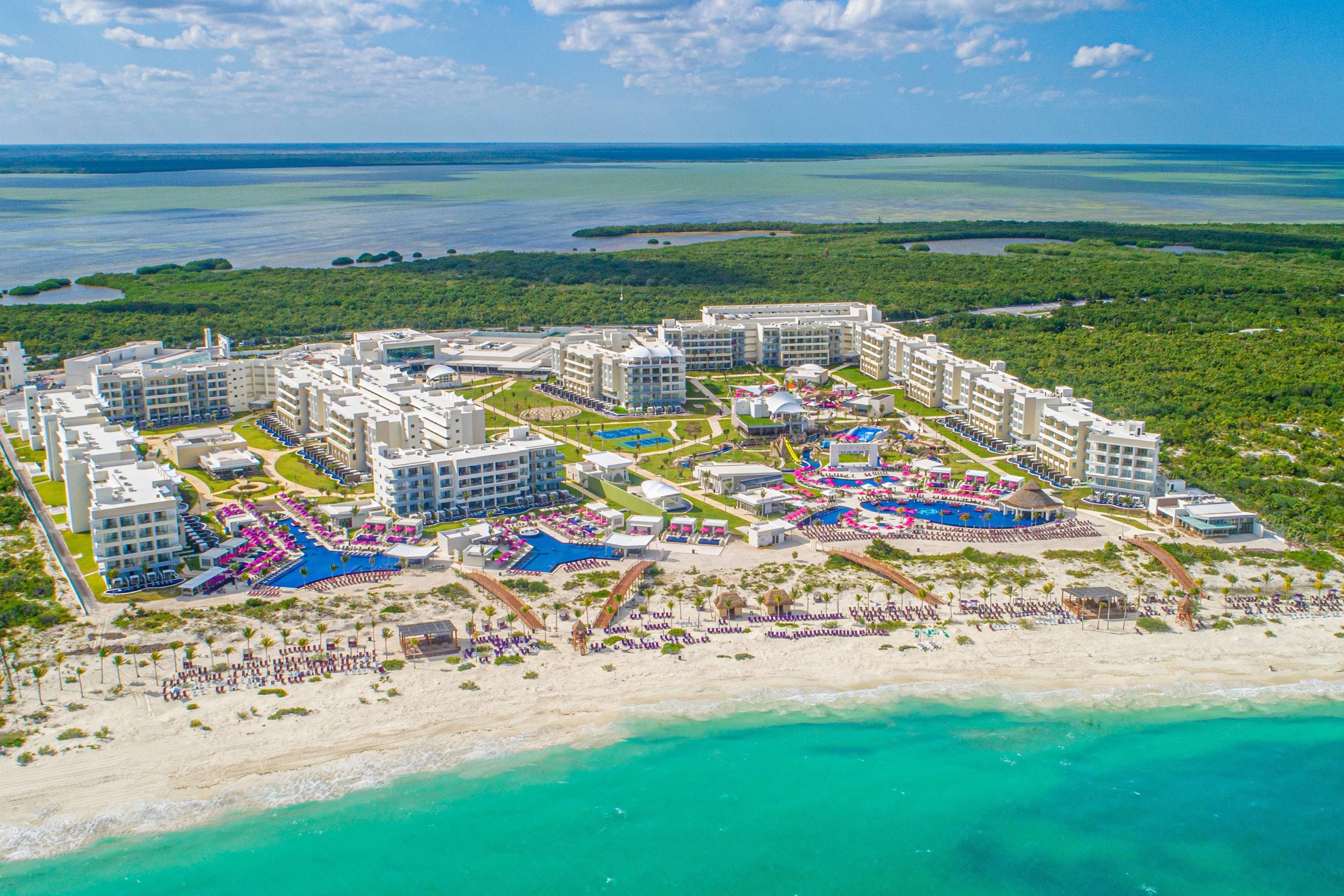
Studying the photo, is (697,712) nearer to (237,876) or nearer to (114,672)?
(237,876)

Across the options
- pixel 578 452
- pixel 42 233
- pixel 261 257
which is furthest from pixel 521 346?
pixel 42 233

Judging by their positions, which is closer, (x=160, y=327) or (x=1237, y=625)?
(x=1237, y=625)

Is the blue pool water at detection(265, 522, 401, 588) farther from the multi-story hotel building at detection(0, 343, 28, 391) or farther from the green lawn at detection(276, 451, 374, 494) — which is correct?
the multi-story hotel building at detection(0, 343, 28, 391)

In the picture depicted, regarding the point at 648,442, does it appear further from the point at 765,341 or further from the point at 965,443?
the point at 765,341

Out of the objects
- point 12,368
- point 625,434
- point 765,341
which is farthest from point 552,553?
point 12,368

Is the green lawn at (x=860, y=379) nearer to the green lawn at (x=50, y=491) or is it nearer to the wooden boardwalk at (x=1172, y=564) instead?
the wooden boardwalk at (x=1172, y=564)

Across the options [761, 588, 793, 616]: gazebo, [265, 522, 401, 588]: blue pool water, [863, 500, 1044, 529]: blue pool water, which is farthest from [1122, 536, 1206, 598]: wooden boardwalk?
[265, 522, 401, 588]: blue pool water

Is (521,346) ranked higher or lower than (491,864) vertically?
higher
